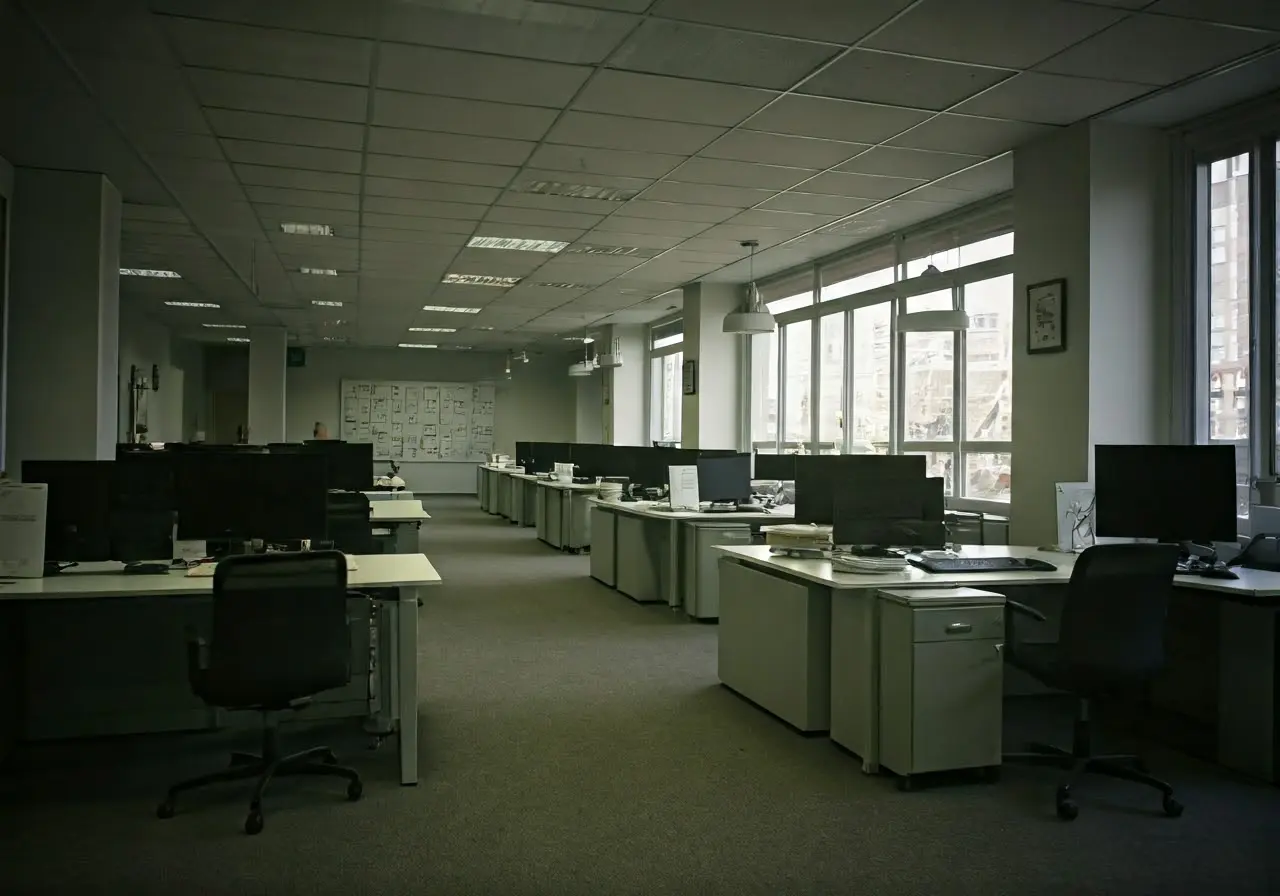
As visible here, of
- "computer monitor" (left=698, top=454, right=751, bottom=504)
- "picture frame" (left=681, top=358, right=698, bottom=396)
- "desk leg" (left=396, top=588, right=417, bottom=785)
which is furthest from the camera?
"picture frame" (left=681, top=358, right=698, bottom=396)

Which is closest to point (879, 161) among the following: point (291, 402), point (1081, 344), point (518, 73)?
point (1081, 344)

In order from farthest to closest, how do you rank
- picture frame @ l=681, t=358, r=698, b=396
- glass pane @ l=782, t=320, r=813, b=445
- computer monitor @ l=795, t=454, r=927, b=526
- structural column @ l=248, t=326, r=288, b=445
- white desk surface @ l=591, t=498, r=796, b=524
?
1. structural column @ l=248, t=326, r=288, b=445
2. picture frame @ l=681, t=358, r=698, b=396
3. glass pane @ l=782, t=320, r=813, b=445
4. white desk surface @ l=591, t=498, r=796, b=524
5. computer monitor @ l=795, t=454, r=927, b=526

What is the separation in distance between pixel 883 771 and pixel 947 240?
5.62 metres

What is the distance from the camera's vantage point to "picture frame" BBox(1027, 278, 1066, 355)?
5840mm

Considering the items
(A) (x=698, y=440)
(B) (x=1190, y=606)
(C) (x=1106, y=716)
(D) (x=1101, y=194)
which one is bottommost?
(C) (x=1106, y=716)

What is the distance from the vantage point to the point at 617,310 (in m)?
14.0

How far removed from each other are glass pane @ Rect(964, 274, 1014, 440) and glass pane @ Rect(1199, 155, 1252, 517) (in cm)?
206

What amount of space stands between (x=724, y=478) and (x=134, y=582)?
452cm

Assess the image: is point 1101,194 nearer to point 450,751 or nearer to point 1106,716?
point 1106,716

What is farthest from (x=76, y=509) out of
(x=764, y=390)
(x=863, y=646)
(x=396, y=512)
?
(x=764, y=390)

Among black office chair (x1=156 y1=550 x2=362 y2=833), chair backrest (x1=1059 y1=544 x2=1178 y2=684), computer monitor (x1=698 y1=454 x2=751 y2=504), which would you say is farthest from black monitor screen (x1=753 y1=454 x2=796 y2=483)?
black office chair (x1=156 y1=550 x2=362 y2=833)

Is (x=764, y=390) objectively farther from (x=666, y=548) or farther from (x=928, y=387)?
(x=666, y=548)

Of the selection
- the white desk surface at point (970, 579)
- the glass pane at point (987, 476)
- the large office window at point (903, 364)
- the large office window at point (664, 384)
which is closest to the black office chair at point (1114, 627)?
the white desk surface at point (970, 579)

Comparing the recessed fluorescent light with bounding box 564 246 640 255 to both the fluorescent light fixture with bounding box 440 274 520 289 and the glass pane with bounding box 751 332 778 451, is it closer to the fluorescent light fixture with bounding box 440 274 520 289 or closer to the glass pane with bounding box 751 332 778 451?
the fluorescent light fixture with bounding box 440 274 520 289
